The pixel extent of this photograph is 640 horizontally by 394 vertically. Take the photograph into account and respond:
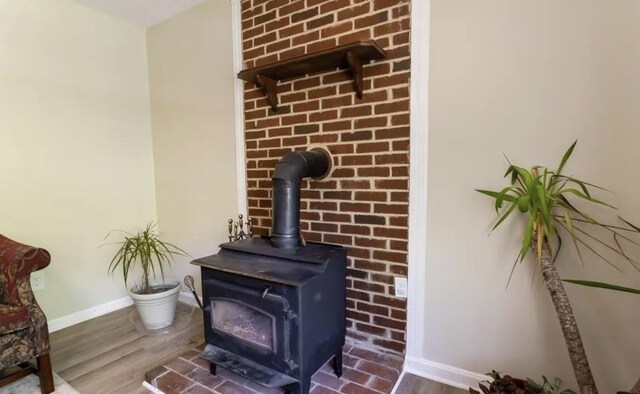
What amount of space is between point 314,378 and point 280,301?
1.84 ft

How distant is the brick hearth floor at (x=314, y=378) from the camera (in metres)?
1.51

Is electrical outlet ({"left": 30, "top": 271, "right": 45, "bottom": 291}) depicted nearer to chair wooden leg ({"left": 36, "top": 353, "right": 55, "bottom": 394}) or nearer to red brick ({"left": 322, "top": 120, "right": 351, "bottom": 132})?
chair wooden leg ({"left": 36, "top": 353, "right": 55, "bottom": 394})

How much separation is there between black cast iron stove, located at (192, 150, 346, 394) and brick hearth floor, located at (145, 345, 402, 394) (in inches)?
2.9

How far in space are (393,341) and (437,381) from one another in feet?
0.90

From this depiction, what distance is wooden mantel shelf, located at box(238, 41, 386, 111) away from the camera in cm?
153

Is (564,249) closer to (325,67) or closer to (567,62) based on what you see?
(567,62)

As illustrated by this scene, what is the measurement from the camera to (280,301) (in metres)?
1.32

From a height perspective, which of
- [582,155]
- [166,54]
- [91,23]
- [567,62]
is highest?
[91,23]

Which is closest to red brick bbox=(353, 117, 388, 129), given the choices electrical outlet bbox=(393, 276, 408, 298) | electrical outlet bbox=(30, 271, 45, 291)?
electrical outlet bbox=(393, 276, 408, 298)

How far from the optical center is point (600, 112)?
1243 mm

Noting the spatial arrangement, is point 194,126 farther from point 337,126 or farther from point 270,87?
point 337,126

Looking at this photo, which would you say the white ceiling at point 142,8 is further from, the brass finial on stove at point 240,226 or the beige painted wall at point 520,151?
the beige painted wall at point 520,151

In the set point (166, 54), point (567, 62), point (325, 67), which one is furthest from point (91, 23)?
point (567, 62)

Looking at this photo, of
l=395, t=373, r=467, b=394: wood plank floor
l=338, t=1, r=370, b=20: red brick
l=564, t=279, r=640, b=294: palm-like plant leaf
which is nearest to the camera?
l=564, t=279, r=640, b=294: palm-like plant leaf
